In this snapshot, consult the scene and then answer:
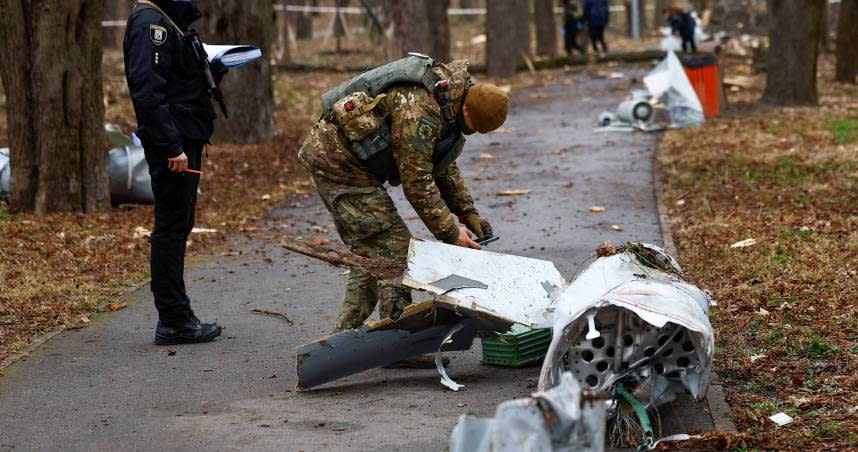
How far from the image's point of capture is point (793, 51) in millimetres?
17562

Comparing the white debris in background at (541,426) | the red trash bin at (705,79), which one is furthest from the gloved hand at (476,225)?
the red trash bin at (705,79)

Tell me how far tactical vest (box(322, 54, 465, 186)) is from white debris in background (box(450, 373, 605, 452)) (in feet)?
7.44

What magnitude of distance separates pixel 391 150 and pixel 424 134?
26 cm

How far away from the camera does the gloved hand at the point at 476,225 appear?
638 centimetres

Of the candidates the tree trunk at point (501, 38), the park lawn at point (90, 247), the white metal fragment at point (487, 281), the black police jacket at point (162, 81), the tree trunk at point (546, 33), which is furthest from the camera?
the tree trunk at point (546, 33)

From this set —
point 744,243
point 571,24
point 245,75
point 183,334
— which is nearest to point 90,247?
point 183,334

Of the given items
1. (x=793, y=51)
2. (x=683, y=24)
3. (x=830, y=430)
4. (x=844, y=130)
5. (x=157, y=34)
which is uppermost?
(x=157, y=34)

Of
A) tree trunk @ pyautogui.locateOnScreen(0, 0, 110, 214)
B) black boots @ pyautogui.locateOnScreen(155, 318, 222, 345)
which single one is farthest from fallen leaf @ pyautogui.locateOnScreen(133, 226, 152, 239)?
black boots @ pyautogui.locateOnScreen(155, 318, 222, 345)

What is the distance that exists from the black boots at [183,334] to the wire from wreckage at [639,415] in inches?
116

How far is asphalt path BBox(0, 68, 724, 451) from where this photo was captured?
16.8 feet

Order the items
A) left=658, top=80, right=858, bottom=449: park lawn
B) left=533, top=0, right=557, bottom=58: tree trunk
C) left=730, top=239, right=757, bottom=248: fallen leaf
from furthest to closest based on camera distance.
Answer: left=533, top=0, right=557, bottom=58: tree trunk → left=730, top=239, right=757, bottom=248: fallen leaf → left=658, top=80, right=858, bottom=449: park lawn

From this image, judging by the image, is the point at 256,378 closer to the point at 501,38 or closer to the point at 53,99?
the point at 53,99

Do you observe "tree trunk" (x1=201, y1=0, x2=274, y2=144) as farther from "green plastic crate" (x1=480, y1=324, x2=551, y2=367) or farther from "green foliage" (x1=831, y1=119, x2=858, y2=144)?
"green plastic crate" (x1=480, y1=324, x2=551, y2=367)

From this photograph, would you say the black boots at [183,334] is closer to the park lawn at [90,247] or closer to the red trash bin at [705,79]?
the park lawn at [90,247]
